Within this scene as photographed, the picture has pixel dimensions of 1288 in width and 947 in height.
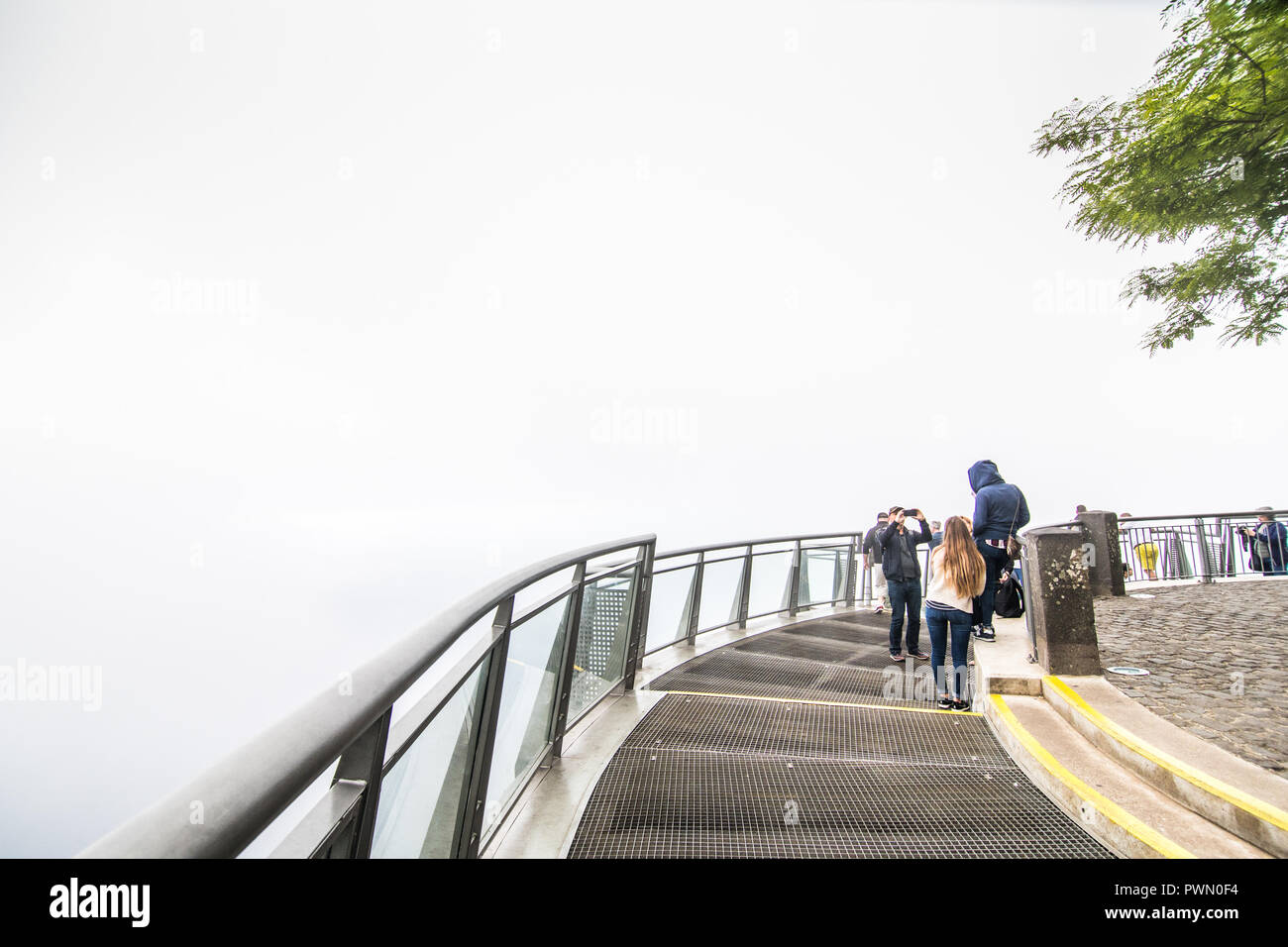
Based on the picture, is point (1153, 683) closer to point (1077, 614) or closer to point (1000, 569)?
point (1077, 614)

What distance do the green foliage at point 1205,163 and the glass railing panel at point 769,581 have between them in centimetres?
799

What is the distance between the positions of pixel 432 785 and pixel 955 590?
4.73 m

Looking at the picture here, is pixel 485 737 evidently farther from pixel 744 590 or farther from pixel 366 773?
pixel 744 590

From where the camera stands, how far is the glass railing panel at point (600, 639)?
14.7 feet

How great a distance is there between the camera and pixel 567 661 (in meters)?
4.00

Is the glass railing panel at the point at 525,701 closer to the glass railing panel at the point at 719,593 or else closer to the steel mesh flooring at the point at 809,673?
the steel mesh flooring at the point at 809,673

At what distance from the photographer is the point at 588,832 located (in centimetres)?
294

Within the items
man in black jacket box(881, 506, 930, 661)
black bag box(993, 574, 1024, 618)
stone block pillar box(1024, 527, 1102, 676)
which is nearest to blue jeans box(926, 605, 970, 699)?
stone block pillar box(1024, 527, 1102, 676)

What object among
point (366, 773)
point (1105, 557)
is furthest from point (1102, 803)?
point (1105, 557)

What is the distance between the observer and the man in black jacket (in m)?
6.97

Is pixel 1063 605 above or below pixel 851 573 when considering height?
above
